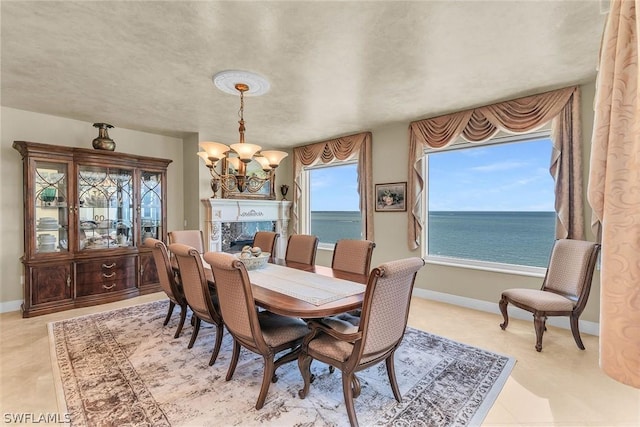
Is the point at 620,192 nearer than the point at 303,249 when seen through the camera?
Yes

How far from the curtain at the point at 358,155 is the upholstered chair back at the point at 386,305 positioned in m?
2.91

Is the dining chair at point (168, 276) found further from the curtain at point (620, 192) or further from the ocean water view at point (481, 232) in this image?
the ocean water view at point (481, 232)

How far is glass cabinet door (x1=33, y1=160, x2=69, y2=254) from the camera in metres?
3.69

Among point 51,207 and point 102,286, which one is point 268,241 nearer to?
point 102,286

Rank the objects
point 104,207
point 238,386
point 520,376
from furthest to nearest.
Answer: point 104,207
point 520,376
point 238,386

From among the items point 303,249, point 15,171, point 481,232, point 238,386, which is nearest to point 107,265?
point 15,171

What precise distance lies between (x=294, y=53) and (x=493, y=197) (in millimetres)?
3301

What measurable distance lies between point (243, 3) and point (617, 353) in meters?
2.32

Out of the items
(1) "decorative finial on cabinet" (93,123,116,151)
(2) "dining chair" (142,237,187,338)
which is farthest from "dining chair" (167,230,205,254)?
(1) "decorative finial on cabinet" (93,123,116,151)

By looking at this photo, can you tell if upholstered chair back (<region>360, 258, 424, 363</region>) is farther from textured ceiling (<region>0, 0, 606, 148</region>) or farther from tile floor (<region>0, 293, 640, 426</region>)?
textured ceiling (<region>0, 0, 606, 148</region>)

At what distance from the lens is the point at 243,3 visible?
71.9 inches

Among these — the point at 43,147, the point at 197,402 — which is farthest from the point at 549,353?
the point at 43,147

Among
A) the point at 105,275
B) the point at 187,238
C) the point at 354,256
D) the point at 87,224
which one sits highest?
the point at 87,224

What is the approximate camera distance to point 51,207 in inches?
150
